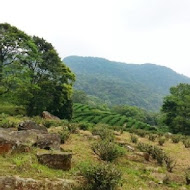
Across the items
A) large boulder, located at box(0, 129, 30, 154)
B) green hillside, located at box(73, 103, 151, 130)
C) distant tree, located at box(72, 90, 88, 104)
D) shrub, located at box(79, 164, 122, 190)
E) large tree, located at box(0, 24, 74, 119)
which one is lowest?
green hillside, located at box(73, 103, 151, 130)

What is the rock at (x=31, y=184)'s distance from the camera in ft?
23.3

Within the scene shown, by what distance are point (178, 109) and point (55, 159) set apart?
40.8 m

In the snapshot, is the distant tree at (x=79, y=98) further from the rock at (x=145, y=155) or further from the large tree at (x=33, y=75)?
the rock at (x=145, y=155)

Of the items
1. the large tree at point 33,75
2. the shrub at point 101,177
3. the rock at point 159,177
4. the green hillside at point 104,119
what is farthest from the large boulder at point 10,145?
the green hillside at point 104,119

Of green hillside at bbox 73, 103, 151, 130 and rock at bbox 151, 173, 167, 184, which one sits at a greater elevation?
rock at bbox 151, 173, 167, 184

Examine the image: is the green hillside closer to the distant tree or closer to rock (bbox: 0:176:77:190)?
rock (bbox: 0:176:77:190)

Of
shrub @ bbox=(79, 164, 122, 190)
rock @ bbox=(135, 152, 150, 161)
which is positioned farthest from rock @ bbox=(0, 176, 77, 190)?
rock @ bbox=(135, 152, 150, 161)

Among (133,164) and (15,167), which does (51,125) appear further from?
(15,167)

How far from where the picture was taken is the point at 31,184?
7.38 meters

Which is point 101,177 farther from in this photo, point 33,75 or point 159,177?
point 33,75

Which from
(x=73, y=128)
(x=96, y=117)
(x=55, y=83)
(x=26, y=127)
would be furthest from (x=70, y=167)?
(x=96, y=117)

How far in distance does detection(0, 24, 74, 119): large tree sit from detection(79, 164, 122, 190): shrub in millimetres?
23824

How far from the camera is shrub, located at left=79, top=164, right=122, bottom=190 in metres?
8.09

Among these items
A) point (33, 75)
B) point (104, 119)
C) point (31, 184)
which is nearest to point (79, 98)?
point (104, 119)
